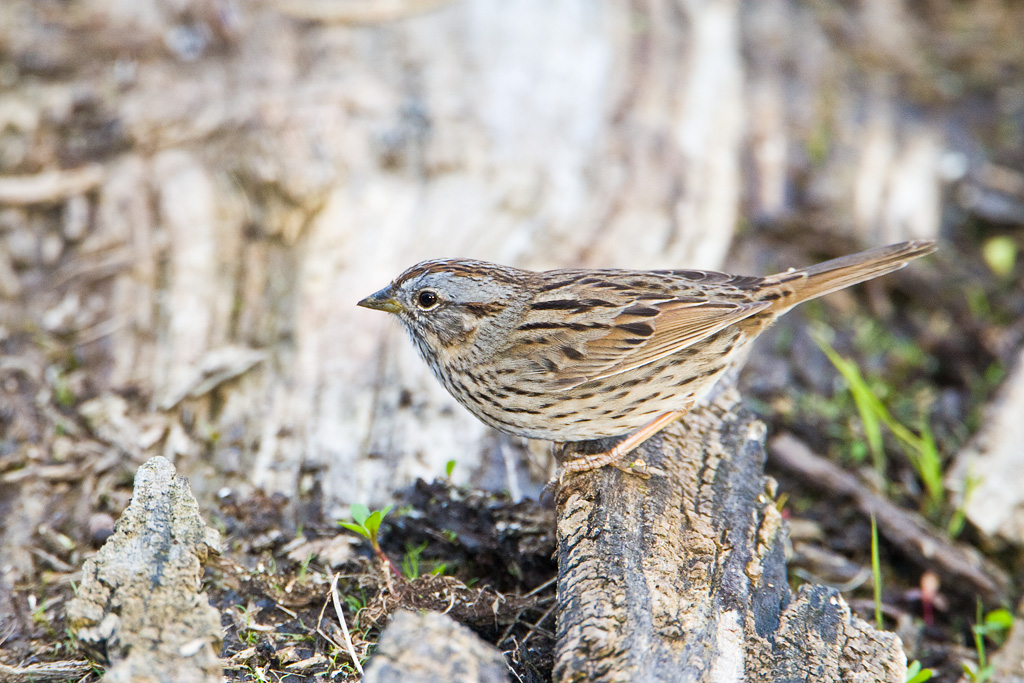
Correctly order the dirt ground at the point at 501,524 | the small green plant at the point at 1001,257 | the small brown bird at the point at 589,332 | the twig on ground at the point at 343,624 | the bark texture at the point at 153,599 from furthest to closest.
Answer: the small green plant at the point at 1001,257, the small brown bird at the point at 589,332, the dirt ground at the point at 501,524, the twig on ground at the point at 343,624, the bark texture at the point at 153,599

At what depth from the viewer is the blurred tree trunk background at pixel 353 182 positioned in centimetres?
483

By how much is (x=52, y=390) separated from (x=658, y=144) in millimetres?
4178

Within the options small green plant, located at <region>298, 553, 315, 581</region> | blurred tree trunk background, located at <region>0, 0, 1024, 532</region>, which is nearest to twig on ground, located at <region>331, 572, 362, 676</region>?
small green plant, located at <region>298, 553, 315, 581</region>

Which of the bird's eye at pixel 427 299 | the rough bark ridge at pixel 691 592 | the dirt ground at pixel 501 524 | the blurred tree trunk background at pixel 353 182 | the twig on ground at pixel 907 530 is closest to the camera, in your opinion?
the rough bark ridge at pixel 691 592

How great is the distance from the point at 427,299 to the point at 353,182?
1771 millimetres

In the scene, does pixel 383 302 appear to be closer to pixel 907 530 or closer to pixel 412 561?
pixel 412 561

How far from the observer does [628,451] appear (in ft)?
13.4

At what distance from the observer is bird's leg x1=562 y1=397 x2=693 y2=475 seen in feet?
12.9

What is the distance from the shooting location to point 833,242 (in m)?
6.43

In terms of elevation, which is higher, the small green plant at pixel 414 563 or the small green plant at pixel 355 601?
the small green plant at pixel 414 563

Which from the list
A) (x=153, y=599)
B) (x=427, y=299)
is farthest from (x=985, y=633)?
(x=153, y=599)

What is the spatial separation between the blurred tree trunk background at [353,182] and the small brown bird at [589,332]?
20.9 inches

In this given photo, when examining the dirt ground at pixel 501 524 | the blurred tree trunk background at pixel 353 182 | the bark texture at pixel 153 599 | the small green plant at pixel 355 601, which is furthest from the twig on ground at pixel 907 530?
the bark texture at pixel 153 599

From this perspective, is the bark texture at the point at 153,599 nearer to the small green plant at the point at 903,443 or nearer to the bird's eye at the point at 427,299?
the bird's eye at the point at 427,299
